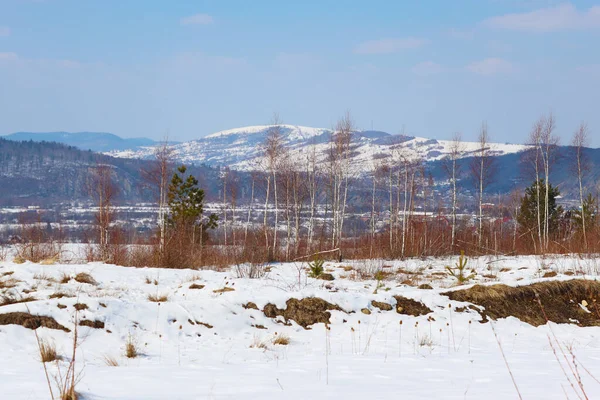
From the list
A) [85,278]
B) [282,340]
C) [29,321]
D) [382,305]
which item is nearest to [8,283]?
[85,278]

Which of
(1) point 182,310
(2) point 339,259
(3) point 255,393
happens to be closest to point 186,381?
(3) point 255,393

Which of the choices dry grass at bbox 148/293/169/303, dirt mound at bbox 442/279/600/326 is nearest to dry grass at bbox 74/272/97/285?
dry grass at bbox 148/293/169/303

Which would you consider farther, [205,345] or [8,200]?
[8,200]

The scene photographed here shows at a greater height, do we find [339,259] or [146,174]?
[146,174]

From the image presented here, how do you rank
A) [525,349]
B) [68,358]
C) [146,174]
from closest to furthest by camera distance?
[68,358]
[525,349]
[146,174]

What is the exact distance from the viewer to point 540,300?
1073cm

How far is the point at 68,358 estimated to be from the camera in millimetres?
6293

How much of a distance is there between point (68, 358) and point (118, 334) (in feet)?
4.20

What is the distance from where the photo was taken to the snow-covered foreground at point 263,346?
4965mm

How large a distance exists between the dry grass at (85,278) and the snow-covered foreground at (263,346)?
0.66ft

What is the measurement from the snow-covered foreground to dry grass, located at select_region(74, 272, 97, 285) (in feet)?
0.66

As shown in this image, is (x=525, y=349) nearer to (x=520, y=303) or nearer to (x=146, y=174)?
(x=520, y=303)

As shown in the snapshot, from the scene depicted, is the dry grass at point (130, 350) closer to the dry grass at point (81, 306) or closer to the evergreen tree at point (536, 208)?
the dry grass at point (81, 306)

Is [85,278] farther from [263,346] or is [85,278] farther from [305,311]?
[263,346]
